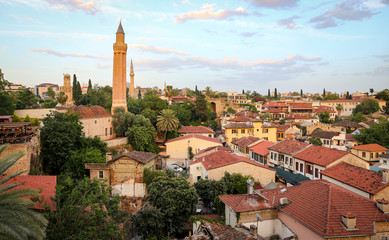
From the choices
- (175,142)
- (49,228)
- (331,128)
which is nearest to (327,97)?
(331,128)

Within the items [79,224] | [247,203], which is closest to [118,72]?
[247,203]

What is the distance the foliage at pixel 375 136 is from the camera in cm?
4397

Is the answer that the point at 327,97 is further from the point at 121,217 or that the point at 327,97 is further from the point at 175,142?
the point at 121,217

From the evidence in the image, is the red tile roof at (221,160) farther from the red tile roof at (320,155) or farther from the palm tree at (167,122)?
the palm tree at (167,122)

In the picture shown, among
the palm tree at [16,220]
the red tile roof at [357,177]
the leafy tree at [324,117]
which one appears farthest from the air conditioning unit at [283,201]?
the leafy tree at [324,117]

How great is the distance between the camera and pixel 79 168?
23.3m

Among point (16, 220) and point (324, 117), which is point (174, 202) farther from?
point (324, 117)

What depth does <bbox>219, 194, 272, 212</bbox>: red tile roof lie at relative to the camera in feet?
47.3

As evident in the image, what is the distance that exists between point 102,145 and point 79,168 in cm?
624

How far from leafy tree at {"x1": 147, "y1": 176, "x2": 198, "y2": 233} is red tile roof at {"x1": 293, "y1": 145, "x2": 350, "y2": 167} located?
12.2 metres

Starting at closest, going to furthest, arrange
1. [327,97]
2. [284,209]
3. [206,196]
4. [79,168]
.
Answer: [284,209]
[206,196]
[79,168]
[327,97]

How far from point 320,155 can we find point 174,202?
1472 cm

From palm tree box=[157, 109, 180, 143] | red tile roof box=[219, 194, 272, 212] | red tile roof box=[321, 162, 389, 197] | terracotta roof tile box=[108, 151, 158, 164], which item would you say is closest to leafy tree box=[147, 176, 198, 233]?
red tile roof box=[219, 194, 272, 212]

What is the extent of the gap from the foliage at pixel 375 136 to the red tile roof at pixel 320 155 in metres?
24.6
